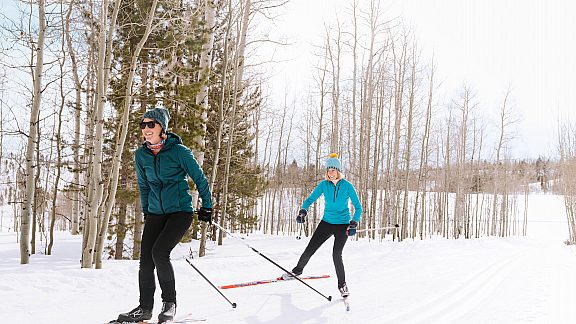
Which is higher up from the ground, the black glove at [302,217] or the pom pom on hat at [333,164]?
the pom pom on hat at [333,164]

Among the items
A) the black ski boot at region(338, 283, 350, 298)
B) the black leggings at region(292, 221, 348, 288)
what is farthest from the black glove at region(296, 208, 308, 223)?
the black ski boot at region(338, 283, 350, 298)

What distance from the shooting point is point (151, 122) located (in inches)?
148

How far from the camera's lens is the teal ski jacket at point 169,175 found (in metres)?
3.79

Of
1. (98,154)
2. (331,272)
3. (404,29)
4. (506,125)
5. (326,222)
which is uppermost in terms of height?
(404,29)

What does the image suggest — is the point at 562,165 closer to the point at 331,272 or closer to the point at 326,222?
the point at 331,272

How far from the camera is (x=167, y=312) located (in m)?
3.83

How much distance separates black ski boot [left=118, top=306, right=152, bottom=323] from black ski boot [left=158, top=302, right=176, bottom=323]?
0.50 ft

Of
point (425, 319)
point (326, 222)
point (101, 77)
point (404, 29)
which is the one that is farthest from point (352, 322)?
point (404, 29)

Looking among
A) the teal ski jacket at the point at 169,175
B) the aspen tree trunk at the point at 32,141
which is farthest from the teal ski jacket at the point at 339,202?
the aspen tree trunk at the point at 32,141

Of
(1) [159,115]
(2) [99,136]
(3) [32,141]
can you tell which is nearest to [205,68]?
(2) [99,136]

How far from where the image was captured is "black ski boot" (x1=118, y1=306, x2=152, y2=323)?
3797 millimetres

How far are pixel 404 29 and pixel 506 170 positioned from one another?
22698 millimetres

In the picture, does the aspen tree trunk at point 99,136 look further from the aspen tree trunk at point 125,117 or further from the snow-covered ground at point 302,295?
the snow-covered ground at point 302,295

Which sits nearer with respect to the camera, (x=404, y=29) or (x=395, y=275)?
(x=395, y=275)
